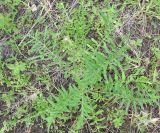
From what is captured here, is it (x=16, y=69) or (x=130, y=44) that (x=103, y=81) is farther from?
(x=16, y=69)

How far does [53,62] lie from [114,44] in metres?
0.42

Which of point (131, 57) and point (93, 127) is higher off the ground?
point (131, 57)

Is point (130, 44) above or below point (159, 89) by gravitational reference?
above

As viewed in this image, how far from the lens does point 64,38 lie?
233 centimetres

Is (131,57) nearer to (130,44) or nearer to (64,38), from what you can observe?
(130,44)

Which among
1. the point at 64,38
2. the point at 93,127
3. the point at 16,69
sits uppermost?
the point at 64,38

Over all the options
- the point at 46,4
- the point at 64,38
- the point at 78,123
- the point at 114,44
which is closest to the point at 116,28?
the point at 114,44

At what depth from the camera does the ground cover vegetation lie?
2295 mm

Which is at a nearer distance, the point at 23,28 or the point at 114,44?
the point at 114,44

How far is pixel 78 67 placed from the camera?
91.4 inches

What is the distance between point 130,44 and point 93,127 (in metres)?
0.59

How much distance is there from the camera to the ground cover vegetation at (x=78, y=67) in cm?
229

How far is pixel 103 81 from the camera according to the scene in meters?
2.35

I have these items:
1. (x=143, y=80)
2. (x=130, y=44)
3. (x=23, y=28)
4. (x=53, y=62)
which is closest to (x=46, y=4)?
(x=23, y=28)
